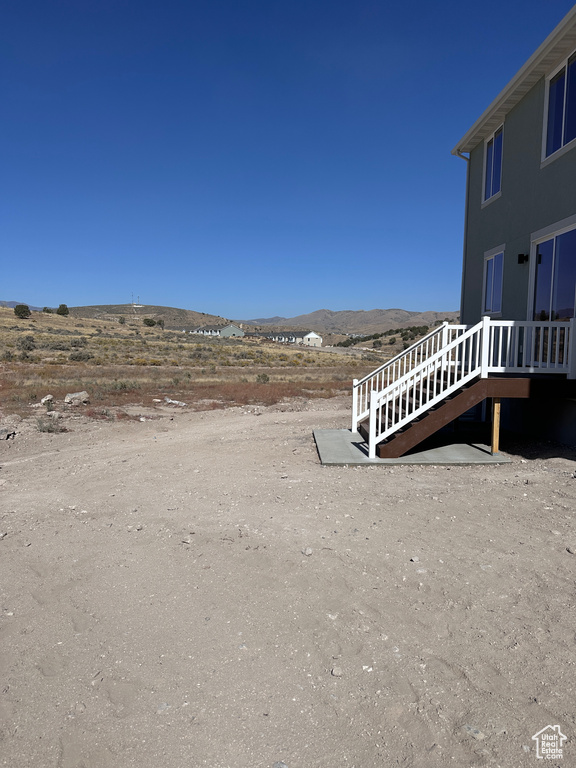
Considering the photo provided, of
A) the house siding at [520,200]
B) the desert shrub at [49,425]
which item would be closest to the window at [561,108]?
the house siding at [520,200]

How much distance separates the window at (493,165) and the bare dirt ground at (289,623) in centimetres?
761

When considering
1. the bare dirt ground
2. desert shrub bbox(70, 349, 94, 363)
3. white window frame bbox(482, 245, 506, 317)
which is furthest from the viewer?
desert shrub bbox(70, 349, 94, 363)

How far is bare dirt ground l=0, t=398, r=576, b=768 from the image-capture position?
8.23ft

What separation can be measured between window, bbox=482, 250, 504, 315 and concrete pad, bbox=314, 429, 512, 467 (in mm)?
3737

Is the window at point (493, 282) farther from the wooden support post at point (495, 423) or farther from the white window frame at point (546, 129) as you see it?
the wooden support post at point (495, 423)

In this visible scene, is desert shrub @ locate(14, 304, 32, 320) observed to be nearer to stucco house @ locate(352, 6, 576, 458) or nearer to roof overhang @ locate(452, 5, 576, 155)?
roof overhang @ locate(452, 5, 576, 155)

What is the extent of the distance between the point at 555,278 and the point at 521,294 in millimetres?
1059

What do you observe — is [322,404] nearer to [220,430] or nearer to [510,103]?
[220,430]

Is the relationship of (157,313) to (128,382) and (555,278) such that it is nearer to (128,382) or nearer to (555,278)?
(128,382)

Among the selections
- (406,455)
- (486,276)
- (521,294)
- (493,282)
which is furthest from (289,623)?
(486,276)

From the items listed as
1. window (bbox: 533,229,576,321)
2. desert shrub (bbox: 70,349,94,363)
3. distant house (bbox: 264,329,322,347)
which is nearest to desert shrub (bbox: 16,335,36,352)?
desert shrub (bbox: 70,349,94,363)

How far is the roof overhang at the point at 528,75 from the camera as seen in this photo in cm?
803

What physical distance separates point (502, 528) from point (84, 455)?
7378 mm

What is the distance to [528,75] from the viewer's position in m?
9.21
